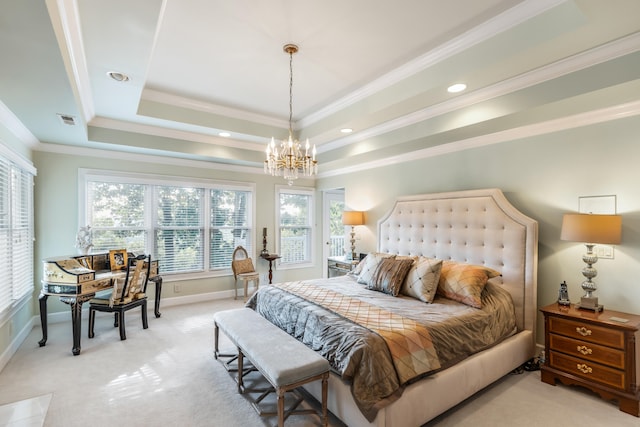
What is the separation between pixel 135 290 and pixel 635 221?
17.1 ft

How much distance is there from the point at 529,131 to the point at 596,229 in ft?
4.12

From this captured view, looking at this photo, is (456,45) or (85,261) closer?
(456,45)

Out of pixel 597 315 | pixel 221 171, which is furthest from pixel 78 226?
pixel 597 315

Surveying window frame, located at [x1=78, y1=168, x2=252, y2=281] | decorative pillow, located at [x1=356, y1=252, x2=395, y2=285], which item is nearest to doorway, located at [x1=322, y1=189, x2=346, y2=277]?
window frame, located at [x1=78, y1=168, x2=252, y2=281]

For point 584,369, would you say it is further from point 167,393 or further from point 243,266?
point 243,266

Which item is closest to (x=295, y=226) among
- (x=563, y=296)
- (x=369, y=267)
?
(x=369, y=267)

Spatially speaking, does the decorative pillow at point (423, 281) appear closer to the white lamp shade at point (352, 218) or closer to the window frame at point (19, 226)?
the white lamp shade at point (352, 218)

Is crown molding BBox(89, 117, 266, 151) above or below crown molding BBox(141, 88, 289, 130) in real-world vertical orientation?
below

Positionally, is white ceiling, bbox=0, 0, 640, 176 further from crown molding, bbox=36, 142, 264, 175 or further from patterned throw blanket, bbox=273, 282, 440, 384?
patterned throw blanket, bbox=273, 282, 440, 384

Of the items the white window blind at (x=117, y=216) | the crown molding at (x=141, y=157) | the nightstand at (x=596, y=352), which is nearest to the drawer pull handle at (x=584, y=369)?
the nightstand at (x=596, y=352)

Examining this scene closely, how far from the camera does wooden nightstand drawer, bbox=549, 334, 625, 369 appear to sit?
7.60 ft

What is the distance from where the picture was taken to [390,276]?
332 centimetres

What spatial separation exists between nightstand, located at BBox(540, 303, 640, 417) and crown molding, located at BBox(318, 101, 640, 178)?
1699 mm

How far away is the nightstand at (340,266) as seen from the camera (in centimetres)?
500
